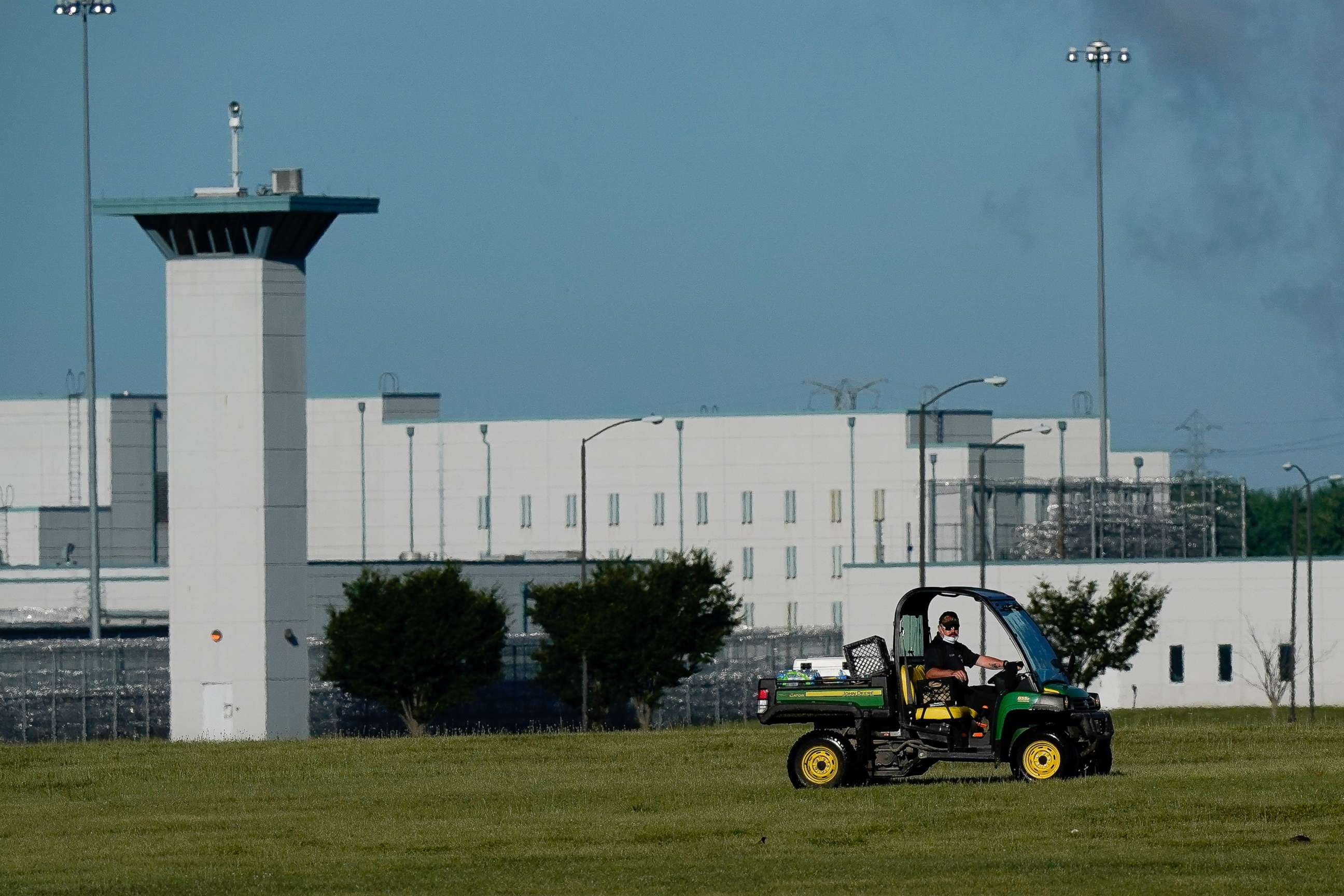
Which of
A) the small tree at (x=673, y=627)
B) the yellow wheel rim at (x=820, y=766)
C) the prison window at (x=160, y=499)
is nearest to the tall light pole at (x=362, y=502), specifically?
the prison window at (x=160, y=499)

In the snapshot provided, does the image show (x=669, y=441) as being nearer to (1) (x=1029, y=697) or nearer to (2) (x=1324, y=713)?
(2) (x=1324, y=713)

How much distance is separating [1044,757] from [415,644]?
55081 millimetres

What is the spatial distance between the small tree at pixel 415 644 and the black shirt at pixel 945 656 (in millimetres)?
54404

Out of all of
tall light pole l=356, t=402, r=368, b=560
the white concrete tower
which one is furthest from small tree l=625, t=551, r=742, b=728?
tall light pole l=356, t=402, r=368, b=560

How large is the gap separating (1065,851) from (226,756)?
61.3ft

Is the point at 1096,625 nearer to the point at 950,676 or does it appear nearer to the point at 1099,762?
the point at 1099,762

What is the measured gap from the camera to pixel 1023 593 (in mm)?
88438

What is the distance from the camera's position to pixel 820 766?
26.8 meters

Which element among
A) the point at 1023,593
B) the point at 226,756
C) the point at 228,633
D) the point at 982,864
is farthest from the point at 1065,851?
the point at 1023,593

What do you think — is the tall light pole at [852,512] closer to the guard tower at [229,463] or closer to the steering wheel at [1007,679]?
the guard tower at [229,463]

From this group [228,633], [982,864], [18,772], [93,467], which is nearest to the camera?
[982,864]

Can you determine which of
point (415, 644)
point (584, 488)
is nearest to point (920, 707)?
point (584, 488)

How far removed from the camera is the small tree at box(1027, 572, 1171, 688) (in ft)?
261

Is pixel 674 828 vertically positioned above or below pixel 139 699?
above
